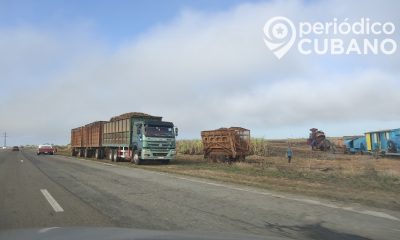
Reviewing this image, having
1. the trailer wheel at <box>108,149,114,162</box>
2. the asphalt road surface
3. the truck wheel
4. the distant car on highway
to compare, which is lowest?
the asphalt road surface

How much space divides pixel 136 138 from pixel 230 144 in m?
6.21

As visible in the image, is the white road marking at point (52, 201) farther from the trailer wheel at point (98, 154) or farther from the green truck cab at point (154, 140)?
the trailer wheel at point (98, 154)

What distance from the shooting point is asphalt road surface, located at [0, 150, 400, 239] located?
878cm

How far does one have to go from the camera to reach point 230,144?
33.4 m

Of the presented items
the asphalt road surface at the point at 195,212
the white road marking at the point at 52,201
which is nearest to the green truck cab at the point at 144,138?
the asphalt road surface at the point at 195,212

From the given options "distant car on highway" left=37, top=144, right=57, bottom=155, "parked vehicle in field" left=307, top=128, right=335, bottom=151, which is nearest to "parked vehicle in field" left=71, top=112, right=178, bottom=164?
"parked vehicle in field" left=307, top=128, right=335, bottom=151

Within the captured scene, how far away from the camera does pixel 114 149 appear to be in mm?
38594

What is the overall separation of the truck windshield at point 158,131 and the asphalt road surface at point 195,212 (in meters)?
16.8

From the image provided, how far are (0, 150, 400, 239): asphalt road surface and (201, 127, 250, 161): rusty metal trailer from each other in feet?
57.9

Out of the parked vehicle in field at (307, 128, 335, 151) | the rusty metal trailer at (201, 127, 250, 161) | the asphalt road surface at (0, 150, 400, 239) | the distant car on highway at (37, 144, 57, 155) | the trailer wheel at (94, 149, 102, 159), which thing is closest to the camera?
the asphalt road surface at (0, 150, 400, 239)

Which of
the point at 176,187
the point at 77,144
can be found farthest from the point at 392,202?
the point at 77,144

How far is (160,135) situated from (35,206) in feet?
69.9

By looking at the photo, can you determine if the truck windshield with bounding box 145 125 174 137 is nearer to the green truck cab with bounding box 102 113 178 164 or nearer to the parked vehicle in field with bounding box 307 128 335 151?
the green truck cab with bounding box 102 113 178 164

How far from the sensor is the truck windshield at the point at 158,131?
3256 cm
